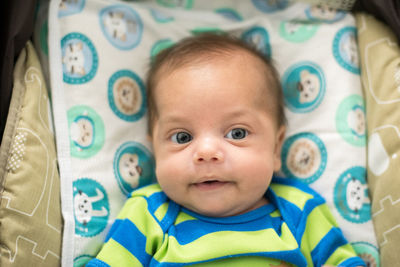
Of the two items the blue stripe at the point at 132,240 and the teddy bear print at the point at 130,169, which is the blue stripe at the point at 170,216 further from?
the teddy bear print at the point at 130,169

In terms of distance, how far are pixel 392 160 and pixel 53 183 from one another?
103 cm

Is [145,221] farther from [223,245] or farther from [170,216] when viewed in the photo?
[223,245]

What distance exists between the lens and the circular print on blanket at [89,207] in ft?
4.20

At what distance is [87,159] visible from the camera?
135cm

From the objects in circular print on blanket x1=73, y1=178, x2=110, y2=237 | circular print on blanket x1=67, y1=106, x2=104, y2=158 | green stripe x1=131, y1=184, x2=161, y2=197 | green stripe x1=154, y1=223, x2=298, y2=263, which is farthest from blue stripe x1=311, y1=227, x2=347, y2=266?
circular print on blanket x1=67, y1=106, x2=104, y2=158

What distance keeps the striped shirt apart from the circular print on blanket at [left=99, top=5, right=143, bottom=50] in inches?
21.1

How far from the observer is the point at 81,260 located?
1.25 meters

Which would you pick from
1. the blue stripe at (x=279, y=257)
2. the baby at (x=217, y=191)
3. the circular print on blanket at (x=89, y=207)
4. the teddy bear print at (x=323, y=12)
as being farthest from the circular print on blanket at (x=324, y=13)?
the circular print on blanket at (x=89, y=207)

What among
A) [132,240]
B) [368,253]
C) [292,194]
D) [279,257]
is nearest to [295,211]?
[292,194]

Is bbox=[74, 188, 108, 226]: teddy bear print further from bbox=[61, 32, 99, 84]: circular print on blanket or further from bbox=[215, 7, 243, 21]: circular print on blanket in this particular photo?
bbox=[215, 7, 243, 21]: circular print on blanket

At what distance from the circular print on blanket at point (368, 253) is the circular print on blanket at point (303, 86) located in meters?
0.49

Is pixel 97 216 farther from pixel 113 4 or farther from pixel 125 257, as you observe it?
pixel 113 4

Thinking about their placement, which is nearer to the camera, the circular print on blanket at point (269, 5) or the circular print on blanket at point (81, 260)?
the circular print on blanket at point (81, 260)

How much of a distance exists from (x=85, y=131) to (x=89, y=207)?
245mm
